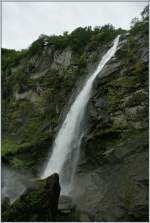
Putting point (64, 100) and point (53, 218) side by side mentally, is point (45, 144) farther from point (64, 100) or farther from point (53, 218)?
point (53, 218)

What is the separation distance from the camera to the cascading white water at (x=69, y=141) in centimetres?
1787

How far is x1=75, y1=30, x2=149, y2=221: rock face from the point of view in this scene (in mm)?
13000

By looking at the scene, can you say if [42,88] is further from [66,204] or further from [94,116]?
[66,204]

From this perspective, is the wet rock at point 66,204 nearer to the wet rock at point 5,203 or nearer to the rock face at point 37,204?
the rock face at point 37,204

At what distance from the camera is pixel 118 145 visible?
15.1 m

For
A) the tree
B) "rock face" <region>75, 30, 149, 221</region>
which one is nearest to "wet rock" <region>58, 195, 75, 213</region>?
"rock face" <region>75, 30, 149, 221</region>

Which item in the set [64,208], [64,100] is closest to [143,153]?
[64,208]

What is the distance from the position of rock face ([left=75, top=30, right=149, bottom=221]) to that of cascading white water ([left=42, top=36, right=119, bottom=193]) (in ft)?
3.12

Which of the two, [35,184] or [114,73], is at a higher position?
[114,73]

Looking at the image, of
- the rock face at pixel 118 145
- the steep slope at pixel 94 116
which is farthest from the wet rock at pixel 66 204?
the rock face at pixel 118 145

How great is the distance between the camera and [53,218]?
12352 millimetres

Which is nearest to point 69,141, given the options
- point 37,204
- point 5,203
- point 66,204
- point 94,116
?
point 94,116

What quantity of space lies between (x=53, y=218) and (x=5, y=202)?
6.61 ft

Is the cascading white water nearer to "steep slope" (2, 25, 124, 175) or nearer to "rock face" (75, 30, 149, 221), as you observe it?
"rock face" (75, 30, 149, 221)
